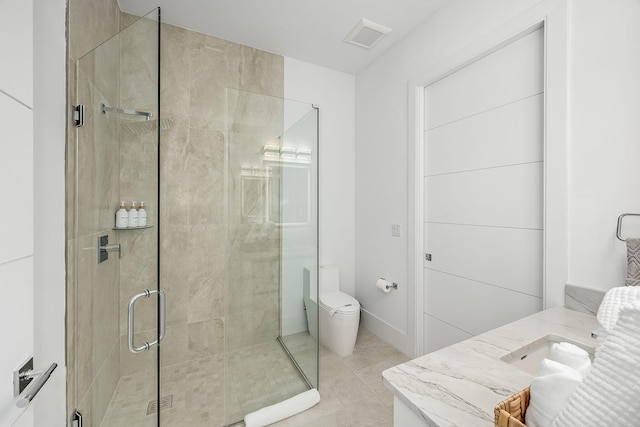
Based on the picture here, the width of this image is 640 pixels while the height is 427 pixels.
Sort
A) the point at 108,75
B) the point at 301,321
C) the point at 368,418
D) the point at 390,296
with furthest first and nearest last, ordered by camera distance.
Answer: the point at 390,296, the point at 301,321, the point at 368,418, the point at 108,75

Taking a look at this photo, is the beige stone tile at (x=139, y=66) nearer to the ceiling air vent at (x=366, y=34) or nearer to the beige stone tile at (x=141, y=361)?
the beige stone tile at (x=141, y=361)

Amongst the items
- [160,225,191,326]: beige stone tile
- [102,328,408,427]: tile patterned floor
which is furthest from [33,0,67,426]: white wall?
[160,225,191,326]: beige stone tile

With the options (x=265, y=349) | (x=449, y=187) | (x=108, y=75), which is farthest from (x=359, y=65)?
(x=265, y=349)

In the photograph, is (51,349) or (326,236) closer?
(51,349)

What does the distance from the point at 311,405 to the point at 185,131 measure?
210 centimetres

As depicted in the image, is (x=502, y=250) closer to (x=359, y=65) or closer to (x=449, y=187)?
(x=449, y=187)

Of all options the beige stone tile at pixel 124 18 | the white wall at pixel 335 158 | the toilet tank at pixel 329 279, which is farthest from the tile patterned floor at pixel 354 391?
the beige stone tile at pixel 124 18

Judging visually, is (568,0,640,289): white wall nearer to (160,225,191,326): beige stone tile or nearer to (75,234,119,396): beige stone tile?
(75,234,119,396): beige stone tile

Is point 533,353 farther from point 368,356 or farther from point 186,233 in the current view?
point 186,233

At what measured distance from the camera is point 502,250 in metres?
1.54

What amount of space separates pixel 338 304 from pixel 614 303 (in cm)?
175

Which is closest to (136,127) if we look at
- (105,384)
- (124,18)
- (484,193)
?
(124,18)

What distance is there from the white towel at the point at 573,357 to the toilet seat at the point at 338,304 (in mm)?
1691

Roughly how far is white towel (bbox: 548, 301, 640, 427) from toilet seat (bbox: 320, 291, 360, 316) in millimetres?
1774
